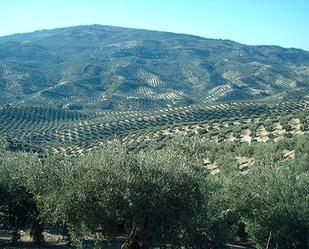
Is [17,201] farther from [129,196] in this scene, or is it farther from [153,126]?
[153,126]

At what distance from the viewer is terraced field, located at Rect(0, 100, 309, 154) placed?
7731 centimetres

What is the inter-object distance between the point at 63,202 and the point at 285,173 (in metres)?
14.5

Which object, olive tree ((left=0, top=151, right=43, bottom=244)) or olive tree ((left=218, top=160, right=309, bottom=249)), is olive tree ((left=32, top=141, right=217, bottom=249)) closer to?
olive tree ((left=0, top=151, right=43, bottom=244))

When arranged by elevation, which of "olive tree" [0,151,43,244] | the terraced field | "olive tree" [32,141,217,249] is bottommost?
the terraced field

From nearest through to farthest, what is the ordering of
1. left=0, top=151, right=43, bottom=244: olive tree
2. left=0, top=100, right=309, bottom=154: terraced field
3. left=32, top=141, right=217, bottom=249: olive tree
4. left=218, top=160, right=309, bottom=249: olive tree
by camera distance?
left=32, top=141, right=217, bottom=249: olive tree
left=218, top=160, right=309, bottom=249: olive tree
left=0, top=151, right=43, bottom=244: olive tree
left=0, top=100, right=309, bottom=154: terraced field

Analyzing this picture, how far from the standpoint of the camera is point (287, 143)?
→ 56875mm

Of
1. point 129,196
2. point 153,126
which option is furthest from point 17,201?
point 153,126

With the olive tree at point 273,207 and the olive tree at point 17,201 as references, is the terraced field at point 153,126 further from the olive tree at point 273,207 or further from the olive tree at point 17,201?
the olive tree at point 17,201

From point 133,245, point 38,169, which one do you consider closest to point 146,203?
point 133,245

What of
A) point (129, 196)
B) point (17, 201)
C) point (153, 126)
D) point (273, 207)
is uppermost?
point (129, 196)

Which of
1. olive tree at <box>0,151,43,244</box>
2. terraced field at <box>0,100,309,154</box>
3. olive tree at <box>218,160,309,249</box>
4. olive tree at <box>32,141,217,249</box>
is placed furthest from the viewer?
terraced field at <box>0,100,309,154</box>

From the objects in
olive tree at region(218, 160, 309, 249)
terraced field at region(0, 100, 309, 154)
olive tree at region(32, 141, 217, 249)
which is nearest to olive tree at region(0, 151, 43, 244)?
olive tree at region(32, 141, 217, 249)

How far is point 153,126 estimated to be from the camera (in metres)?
113

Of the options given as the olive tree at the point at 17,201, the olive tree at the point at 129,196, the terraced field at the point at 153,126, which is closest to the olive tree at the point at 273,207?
the olive tree at the point at 129,196
